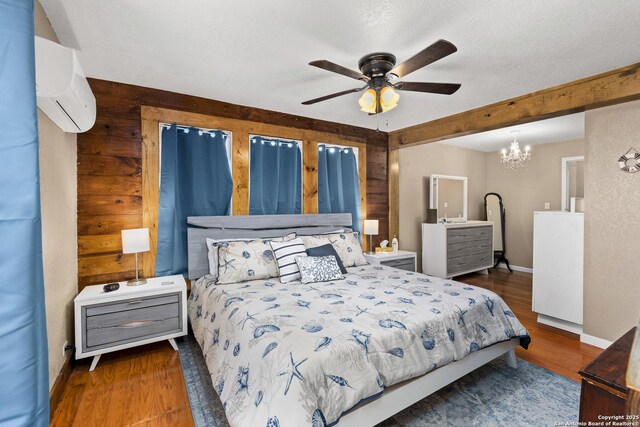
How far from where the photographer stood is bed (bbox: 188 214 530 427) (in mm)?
1391

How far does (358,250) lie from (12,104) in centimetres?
309

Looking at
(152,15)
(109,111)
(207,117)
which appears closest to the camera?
(152,15)

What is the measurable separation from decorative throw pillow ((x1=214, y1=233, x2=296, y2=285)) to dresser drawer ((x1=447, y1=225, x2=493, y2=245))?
3.32 metres

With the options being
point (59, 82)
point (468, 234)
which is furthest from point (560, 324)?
point (59, 82)

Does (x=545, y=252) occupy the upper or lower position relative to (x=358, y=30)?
lower

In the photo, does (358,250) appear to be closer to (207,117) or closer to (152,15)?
(207,117)

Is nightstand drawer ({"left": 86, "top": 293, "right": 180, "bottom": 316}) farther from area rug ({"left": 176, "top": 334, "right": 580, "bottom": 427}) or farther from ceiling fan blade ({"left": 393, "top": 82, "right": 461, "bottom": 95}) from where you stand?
ceiling fan blade ({"left": 393, "top": 82, "right": 461, "bottom": 95})

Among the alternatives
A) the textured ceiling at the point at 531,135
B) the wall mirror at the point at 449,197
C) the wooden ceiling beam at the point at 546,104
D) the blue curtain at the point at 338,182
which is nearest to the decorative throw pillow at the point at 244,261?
the blue curtain at the point at 338,182

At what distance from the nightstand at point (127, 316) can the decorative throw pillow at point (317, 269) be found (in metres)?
1.09

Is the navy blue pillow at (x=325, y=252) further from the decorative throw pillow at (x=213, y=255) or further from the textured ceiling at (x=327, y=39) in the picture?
the textured ceiling at (x=327, y=39)

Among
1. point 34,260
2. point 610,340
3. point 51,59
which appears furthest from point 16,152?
point 610,340

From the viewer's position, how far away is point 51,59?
1.50m

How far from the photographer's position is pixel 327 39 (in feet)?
6.80

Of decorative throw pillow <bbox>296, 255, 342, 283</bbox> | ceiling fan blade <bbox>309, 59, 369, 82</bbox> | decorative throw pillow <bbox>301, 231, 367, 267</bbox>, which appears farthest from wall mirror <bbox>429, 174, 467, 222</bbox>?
ceiling fan blade <bbox>309, 59, 369, 82</bbox>
